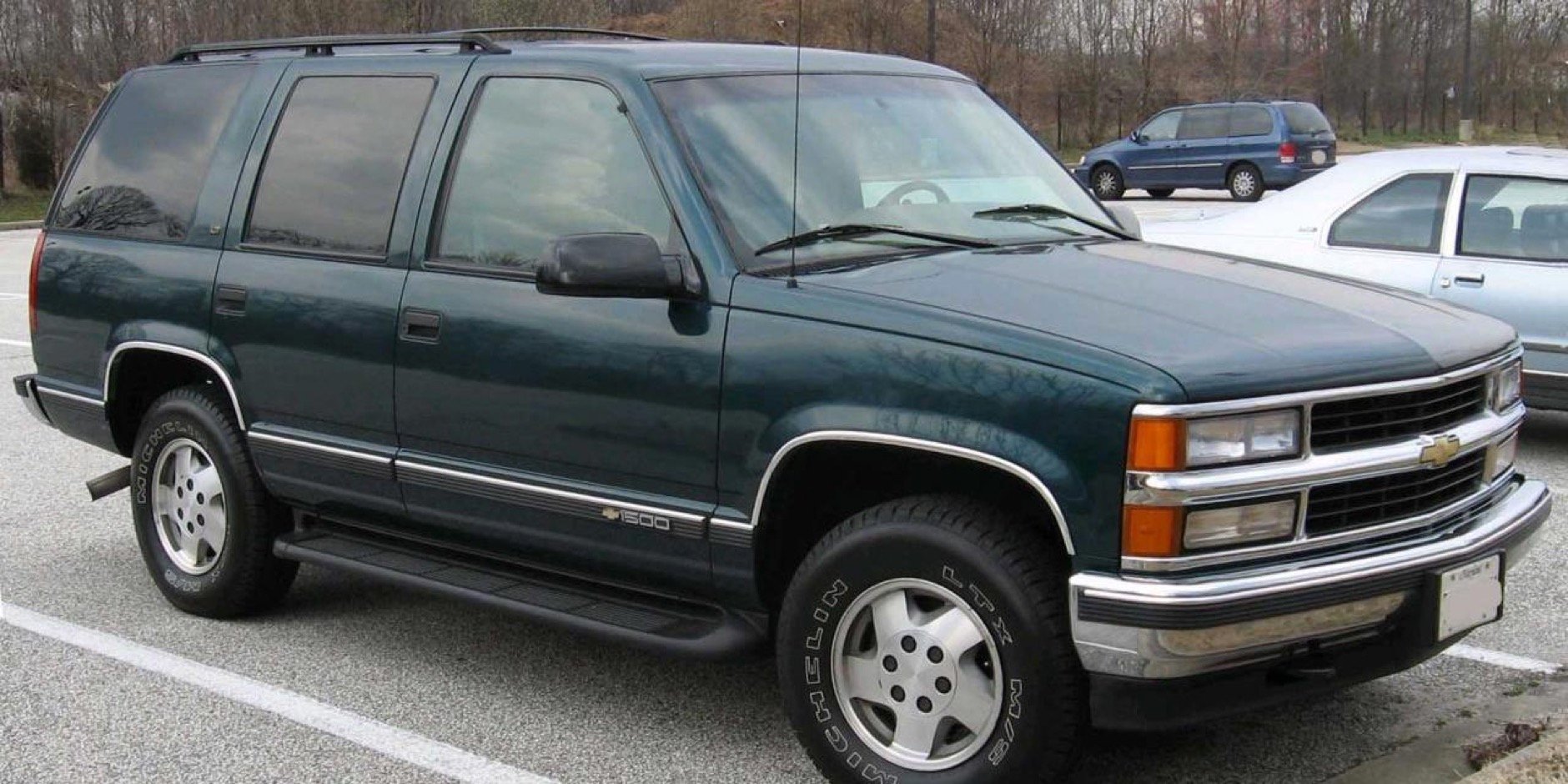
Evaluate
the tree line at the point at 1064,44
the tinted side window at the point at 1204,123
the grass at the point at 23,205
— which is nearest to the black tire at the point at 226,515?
the tree line at the point at 1064,44

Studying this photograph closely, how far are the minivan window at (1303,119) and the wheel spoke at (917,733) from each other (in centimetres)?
2603

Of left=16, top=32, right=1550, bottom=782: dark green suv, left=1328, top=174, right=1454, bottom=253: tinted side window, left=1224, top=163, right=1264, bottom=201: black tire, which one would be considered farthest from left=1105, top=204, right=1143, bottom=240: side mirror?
left=1224, top=163, right=1264, bottom=201: black tire

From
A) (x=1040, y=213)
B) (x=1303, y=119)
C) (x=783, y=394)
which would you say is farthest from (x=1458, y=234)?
(x=1303, y=119)

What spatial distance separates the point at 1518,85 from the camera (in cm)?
→ 5444

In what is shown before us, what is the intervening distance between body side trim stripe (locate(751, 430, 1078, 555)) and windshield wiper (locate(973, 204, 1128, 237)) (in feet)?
3.64

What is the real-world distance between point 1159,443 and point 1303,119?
2664cm

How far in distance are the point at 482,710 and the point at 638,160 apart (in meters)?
1.65

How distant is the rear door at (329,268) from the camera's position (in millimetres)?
5004

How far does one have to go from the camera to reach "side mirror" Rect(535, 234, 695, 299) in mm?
4141

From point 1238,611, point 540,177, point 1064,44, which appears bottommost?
point 1238,611

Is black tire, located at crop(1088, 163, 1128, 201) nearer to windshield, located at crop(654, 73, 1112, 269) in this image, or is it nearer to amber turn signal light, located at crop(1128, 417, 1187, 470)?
windshield, located at crop(654, 73, 1112, 269)

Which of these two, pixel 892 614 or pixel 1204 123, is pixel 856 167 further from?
pixel 1204 123

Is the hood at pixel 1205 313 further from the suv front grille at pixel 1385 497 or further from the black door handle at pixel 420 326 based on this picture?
the black door handle at pixel 420 326

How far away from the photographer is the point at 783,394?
13.2ft
